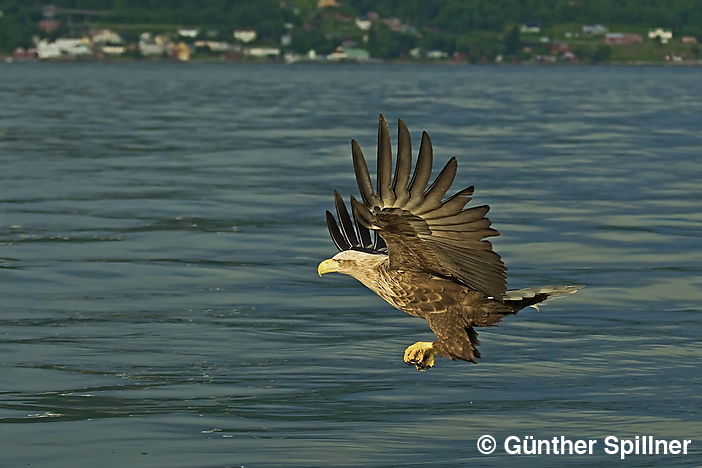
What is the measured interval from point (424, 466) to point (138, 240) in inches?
413

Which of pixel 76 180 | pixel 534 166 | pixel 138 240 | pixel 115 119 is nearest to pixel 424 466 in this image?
pixel 138 240

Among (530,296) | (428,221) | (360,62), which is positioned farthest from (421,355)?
(360,62)

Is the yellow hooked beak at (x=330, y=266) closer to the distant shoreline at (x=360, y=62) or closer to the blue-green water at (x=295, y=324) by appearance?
the blue-green water at (x=295, y=324)

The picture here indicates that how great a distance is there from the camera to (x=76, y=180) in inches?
1088

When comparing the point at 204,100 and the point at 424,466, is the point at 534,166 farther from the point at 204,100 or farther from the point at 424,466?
the point at 204,100

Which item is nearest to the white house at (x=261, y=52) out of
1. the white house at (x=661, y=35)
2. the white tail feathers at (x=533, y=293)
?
the white house at (x=661, y=35)

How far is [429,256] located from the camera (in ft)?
30.4

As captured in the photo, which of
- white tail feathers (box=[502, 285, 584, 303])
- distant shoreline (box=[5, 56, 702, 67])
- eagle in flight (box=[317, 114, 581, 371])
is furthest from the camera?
distant shoreline (box=[5, 56, 702, 67])

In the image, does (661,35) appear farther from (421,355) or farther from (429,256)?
(429,256)

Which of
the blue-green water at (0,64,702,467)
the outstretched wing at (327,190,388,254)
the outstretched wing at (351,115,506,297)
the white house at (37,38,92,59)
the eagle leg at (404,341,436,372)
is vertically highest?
the outstretched wing at (351,115,506,297)

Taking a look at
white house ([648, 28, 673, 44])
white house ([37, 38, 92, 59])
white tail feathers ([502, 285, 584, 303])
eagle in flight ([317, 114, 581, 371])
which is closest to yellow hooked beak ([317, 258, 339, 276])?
eagle in flight ([317, 114, 581, 371])

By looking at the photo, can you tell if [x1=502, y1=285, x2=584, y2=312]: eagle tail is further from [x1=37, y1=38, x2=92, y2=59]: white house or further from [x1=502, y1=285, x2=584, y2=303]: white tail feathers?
[x1=37, y1=38, x2=92, y2=59]: white house

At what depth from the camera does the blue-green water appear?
10539mm

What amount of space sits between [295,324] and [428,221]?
5.51 meters
